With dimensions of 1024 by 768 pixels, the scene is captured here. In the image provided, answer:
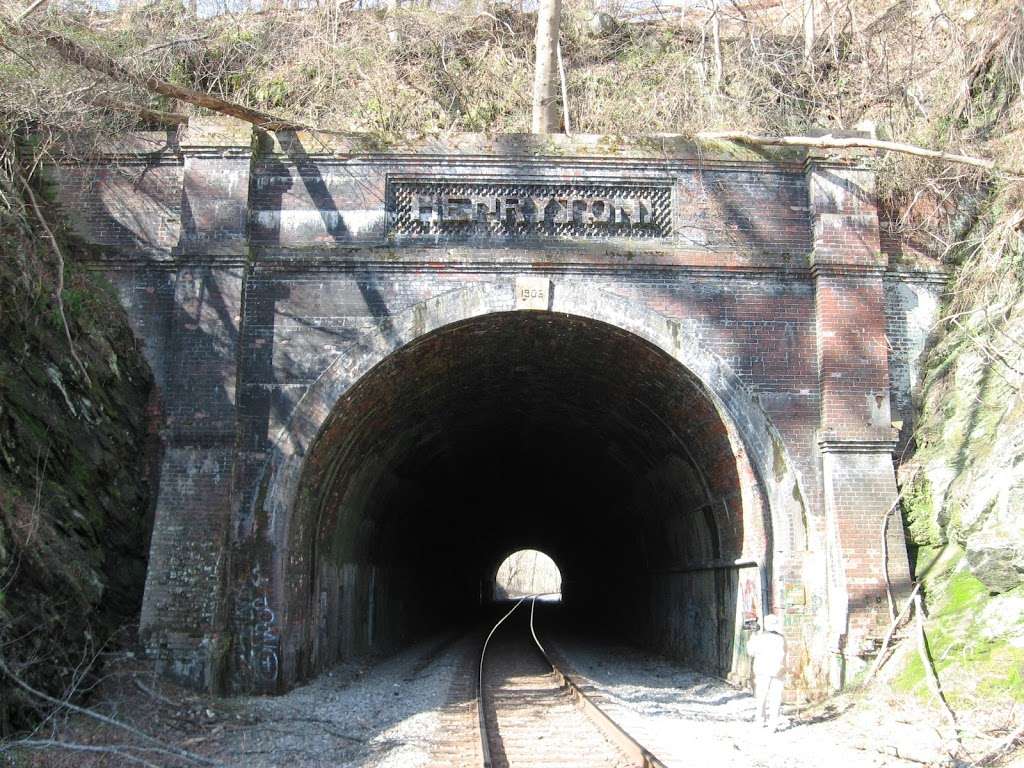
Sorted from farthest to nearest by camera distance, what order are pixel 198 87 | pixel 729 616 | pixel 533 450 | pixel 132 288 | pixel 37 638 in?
pixel 533 450, pixel 198 87, pixel 729 616, pixel 132 288, pixel 37 638

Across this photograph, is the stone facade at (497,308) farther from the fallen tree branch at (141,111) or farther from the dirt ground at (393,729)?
the dirt ground at (393,729)

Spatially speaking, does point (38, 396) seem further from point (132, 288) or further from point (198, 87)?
point (198, 87)

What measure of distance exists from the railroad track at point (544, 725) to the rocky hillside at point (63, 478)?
3.55 meters

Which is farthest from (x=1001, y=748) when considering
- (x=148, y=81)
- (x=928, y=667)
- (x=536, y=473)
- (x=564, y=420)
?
(x=536, y=473)

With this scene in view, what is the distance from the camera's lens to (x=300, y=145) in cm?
1092

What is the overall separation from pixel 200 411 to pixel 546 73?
6546mm

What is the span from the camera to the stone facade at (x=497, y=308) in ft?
33.2

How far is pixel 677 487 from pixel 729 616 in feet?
7.23

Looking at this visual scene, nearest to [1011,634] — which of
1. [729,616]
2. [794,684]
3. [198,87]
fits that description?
[794,684]

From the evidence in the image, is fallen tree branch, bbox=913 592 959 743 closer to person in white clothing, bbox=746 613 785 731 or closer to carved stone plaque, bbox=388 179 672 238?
person in white clothing, bbox=746 613 785 731

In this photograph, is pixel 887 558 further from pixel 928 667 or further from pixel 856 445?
pixel 928 667

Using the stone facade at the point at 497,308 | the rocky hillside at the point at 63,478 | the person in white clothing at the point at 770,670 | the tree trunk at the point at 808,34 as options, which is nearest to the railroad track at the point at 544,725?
the person in white clothing at the point at 770,670

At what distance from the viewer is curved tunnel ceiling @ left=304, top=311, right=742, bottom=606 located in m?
11.1

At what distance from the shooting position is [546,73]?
12953 mm
